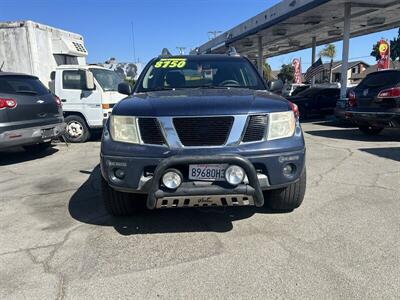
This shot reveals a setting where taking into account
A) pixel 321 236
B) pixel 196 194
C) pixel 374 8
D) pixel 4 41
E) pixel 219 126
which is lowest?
pixel 321 236

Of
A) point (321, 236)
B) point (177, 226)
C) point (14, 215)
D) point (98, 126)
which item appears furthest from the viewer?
point (98, 126)

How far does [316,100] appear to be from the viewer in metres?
15.1

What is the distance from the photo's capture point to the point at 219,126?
3.40 m

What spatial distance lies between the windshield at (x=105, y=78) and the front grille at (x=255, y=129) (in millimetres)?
7470

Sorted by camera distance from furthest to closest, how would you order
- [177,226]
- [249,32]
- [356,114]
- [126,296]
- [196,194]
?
1. [249,32]
2. [356,114]
3. [177,226]
4. [196,194]
5. [126,296]

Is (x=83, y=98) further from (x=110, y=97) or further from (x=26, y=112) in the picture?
(x=26, y=112)

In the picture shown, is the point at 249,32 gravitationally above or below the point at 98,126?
above

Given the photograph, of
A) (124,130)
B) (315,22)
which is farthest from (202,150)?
(315,22)

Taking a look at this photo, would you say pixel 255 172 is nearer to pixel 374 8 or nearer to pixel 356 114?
pixel 356 114

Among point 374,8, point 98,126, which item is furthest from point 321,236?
point 374,8

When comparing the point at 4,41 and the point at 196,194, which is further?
the point at 4,41

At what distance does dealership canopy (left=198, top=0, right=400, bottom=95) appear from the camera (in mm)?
15547

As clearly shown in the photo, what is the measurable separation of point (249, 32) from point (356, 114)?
14693 mm

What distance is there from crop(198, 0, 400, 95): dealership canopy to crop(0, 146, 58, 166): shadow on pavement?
35.8ft
